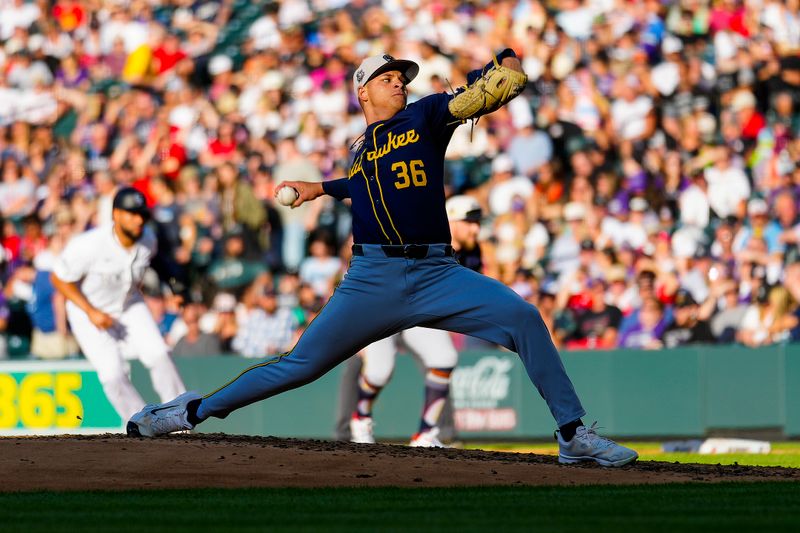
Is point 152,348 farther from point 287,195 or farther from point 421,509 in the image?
point 421,509

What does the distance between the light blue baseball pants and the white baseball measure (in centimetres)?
52

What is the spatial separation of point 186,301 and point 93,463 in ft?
32.9

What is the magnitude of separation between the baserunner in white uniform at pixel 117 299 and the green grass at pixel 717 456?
3955 millimetres

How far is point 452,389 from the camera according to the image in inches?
685

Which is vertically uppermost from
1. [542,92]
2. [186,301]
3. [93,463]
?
[542,92]

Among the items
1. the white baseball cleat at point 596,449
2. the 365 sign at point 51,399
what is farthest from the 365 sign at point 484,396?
the white baseball cleat at point 596,449

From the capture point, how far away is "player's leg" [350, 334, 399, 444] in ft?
43.6

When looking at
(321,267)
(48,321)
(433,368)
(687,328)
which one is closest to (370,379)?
(433,368)

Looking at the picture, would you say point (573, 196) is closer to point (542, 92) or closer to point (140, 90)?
point (542, 92)

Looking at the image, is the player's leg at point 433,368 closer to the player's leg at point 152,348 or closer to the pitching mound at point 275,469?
the player's leg at point 152,348

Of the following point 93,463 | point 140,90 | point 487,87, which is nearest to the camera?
point 487,87

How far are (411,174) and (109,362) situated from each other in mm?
4785

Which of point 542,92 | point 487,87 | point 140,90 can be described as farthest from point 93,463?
point 140,90

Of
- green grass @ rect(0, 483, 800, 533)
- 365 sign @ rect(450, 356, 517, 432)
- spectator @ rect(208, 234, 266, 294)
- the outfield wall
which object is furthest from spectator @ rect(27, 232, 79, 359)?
green grass @ rect(0, 483, 800, 533)
